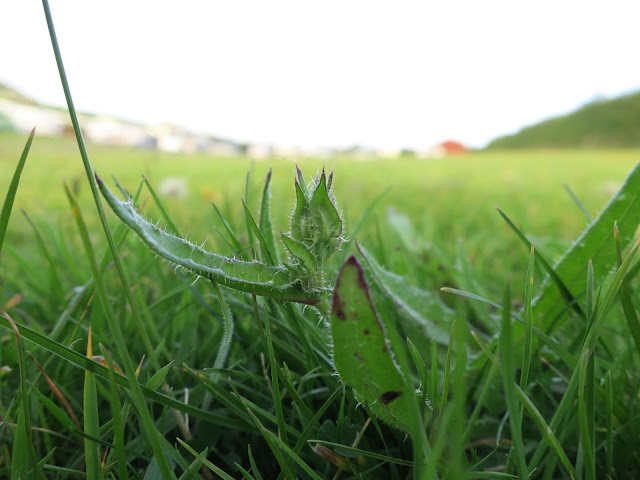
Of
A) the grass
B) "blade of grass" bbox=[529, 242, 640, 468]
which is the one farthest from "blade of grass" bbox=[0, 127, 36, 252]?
"blade of grass" bbox=[529, 242, 640, 468]

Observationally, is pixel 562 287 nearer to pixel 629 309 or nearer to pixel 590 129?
pixel 629 309

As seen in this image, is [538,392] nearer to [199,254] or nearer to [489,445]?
[489,445]

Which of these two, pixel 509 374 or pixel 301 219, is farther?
pixel 301 219

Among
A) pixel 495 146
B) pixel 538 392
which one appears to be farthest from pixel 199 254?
pixel 495 146

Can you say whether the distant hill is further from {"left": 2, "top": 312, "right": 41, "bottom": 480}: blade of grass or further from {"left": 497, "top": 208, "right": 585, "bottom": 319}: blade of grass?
{"left": 2, "top": 312, "right": 41, "bottom": 480}: blade of grass

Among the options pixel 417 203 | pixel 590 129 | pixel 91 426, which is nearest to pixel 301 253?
pixel 91 426

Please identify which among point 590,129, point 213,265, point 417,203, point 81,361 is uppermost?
point 590,129

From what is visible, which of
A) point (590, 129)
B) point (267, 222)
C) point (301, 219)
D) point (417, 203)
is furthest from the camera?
point (590, 129)

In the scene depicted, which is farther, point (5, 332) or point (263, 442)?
point (5, 332)
